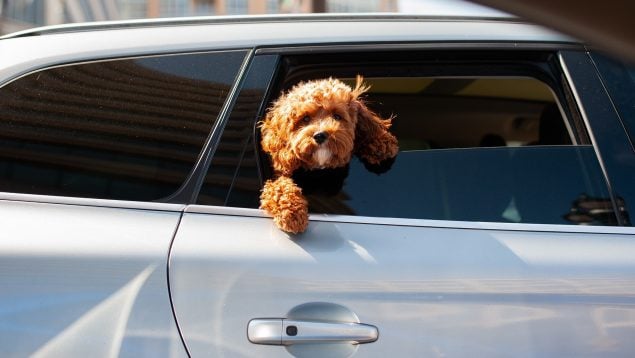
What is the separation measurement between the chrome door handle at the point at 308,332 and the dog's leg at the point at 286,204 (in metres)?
0.25

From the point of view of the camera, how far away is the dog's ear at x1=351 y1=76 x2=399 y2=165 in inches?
83.0

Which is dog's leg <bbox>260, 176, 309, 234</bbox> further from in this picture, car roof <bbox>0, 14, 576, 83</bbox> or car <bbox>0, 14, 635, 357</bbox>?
car roof <bbox>0, 14, 576, 83</bbox>

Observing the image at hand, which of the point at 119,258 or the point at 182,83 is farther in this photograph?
the point at 182,83

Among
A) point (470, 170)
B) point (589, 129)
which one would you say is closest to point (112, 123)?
point (470, 170)

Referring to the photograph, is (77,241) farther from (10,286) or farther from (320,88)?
(320,88)

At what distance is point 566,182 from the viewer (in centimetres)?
217

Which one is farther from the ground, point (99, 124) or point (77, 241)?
point (99, 124)

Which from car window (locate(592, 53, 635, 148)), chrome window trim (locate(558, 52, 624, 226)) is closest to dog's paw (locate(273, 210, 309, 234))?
chrome window trim (locate(558, 52, 624, 226))

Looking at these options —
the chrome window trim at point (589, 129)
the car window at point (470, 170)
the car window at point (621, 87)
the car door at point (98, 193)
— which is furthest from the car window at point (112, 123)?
the car window at point (621, 87)

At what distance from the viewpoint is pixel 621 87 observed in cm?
218

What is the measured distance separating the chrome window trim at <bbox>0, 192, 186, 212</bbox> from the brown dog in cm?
27

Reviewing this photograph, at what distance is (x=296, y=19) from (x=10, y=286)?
1.15 meters

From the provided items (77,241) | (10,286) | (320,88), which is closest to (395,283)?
(320,88)

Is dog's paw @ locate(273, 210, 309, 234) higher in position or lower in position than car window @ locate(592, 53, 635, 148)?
lower
